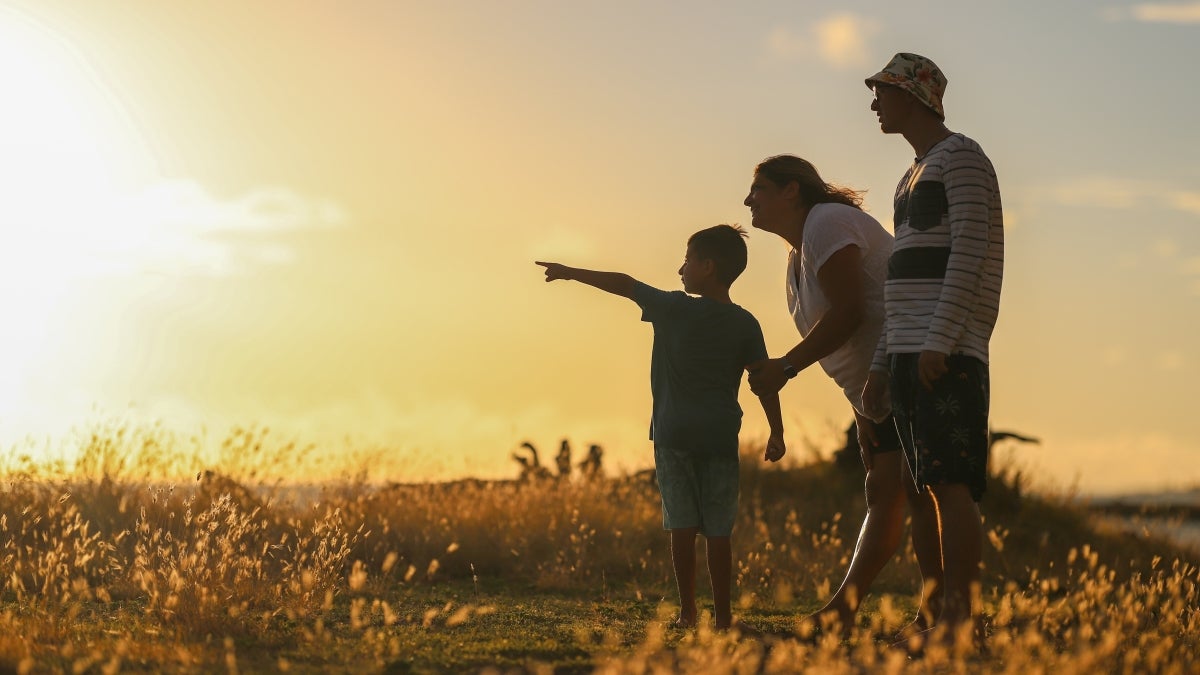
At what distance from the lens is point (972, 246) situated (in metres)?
4.80

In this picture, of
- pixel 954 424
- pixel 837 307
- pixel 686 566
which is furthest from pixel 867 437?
pixel 686 566

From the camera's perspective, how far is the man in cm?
481

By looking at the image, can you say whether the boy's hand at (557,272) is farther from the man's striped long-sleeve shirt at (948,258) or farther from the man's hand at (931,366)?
the man's hand at (931,366)

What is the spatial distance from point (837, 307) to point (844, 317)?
0.05 meters

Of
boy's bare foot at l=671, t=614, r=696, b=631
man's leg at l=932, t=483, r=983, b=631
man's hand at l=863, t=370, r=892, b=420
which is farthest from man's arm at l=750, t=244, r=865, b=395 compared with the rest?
boy's bare foot at l=671, t=614, r=696, b=631

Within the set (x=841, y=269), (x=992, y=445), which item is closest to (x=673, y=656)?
(x=841, y=269)

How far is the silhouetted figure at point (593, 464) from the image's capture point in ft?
40.6

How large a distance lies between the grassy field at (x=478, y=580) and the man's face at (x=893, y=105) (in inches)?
77.6

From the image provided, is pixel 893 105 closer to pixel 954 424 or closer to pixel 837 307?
pixel 837 307

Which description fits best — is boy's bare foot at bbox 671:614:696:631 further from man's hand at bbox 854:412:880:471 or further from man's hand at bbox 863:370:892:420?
man's hand at bbox 863:370:892:420

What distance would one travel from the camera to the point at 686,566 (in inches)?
227

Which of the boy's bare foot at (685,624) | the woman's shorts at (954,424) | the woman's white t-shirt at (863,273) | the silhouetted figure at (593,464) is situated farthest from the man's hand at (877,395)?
the silhouetted figure at (593,464)

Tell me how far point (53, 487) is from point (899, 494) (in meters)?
6.39

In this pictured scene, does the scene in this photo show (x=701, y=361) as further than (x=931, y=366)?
Yes
